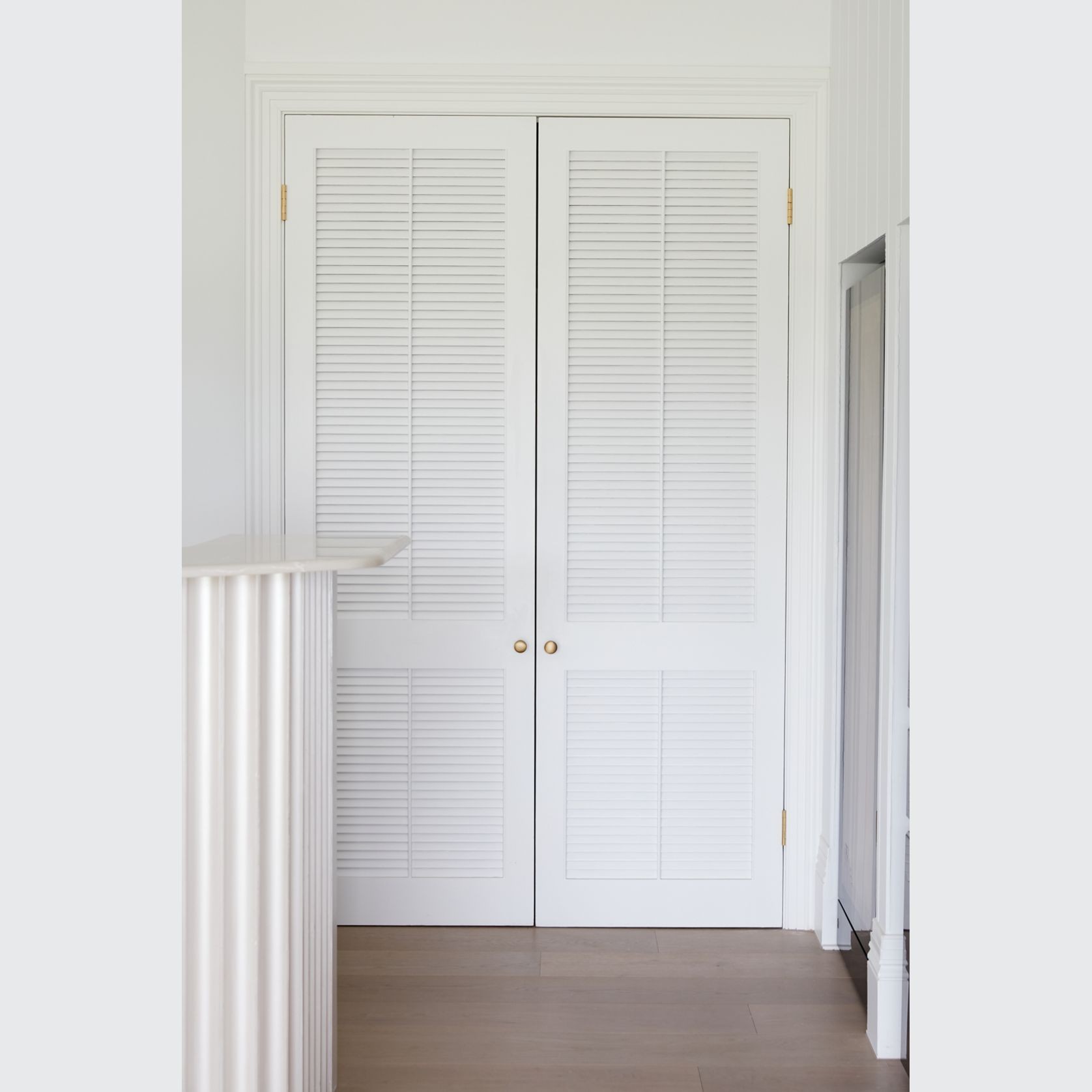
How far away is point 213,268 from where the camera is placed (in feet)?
8.75

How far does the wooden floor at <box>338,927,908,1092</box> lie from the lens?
79.4 inches

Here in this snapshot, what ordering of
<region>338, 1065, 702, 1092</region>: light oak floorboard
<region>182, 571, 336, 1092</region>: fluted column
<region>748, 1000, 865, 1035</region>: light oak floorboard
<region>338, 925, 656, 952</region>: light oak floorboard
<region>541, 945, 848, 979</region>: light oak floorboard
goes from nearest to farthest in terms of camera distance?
1. <region>182, 571, 336, 1092</region>: fluted column
2. <region>338, 1065, 702, 1092</region>: light oak floorboard
3. <region>748, 1000, 865, 1035</region>: light oak floorboard
4. <region>541, 945, 848, 979</region>: light oak floorboard
5. <region>338, 925, 656, 952</region>: light oak floorboard

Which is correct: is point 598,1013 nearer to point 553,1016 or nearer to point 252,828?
point 553,1016

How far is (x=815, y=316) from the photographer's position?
267 centimetres

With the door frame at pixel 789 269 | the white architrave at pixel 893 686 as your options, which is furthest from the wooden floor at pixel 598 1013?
the door frame at pixel 789 269

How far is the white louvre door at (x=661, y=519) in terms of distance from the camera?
8.77ft

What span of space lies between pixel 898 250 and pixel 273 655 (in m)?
1.53

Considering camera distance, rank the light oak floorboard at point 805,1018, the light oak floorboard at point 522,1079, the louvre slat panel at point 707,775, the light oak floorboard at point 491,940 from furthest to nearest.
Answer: the louvre slat panel at point 707,775 < the light oak floorboard at point 491,940 < the light oak floorboard at point 805,1018 < the light oak floorboard at point 522,1079

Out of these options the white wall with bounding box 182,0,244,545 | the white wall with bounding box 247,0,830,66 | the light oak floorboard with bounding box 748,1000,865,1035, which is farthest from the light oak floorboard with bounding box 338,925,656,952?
the white wall with bounding box 247,0,830,66

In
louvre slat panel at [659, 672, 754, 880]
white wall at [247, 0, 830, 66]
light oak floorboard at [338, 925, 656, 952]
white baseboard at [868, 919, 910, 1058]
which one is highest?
white wall at [247, 0, 830, 66]

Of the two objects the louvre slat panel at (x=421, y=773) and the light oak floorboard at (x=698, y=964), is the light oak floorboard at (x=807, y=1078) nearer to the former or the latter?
the light oak floorboard at (x=698, y=964)

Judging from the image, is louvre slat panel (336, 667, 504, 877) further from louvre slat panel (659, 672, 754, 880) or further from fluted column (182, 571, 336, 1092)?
fluted column (182, 571, 336, 1092)

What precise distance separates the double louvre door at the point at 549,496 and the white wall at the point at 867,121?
0.19m

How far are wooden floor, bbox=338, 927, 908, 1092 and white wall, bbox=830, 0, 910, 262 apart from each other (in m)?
1.80
